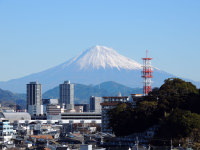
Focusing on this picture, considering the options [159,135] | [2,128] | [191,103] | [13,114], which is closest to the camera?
[159,135]

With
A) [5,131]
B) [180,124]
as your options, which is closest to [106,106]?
[5,131]

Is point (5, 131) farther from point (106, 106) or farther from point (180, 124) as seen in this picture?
point (180, 124)

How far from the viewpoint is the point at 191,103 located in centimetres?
5250

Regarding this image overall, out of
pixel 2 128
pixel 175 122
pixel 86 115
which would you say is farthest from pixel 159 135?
pixel 86 115

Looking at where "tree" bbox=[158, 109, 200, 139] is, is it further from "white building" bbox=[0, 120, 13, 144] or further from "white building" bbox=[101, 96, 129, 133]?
"white building" bbox=[101, 96, 129, 133]

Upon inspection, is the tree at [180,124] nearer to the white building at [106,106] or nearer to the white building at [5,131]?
the white building at [5,131]

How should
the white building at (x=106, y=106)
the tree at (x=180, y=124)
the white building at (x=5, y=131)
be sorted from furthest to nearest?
the white building at (x=106, y=106) < the white building at (x=5, y=131) < the tree at (x=180, y=124)

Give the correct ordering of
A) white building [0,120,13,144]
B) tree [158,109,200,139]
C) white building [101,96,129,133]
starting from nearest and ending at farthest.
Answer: tree [158,109,200,139], white building [0,120,13,144], white building [101,96,129,133]

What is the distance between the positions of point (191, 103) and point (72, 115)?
79669mm

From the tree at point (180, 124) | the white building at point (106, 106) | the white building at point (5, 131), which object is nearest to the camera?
the tree at point (180, 124)

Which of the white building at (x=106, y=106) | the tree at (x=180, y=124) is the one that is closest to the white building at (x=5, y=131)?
the white building at (x=106, y=106)

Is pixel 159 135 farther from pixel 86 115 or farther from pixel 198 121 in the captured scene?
pixel 86 115

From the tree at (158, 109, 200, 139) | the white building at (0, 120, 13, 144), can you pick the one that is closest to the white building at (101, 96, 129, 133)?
the white building at (0, 120, 13, 144)

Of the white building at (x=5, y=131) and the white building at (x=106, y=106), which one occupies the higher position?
the white building at (x=106, y=106)
